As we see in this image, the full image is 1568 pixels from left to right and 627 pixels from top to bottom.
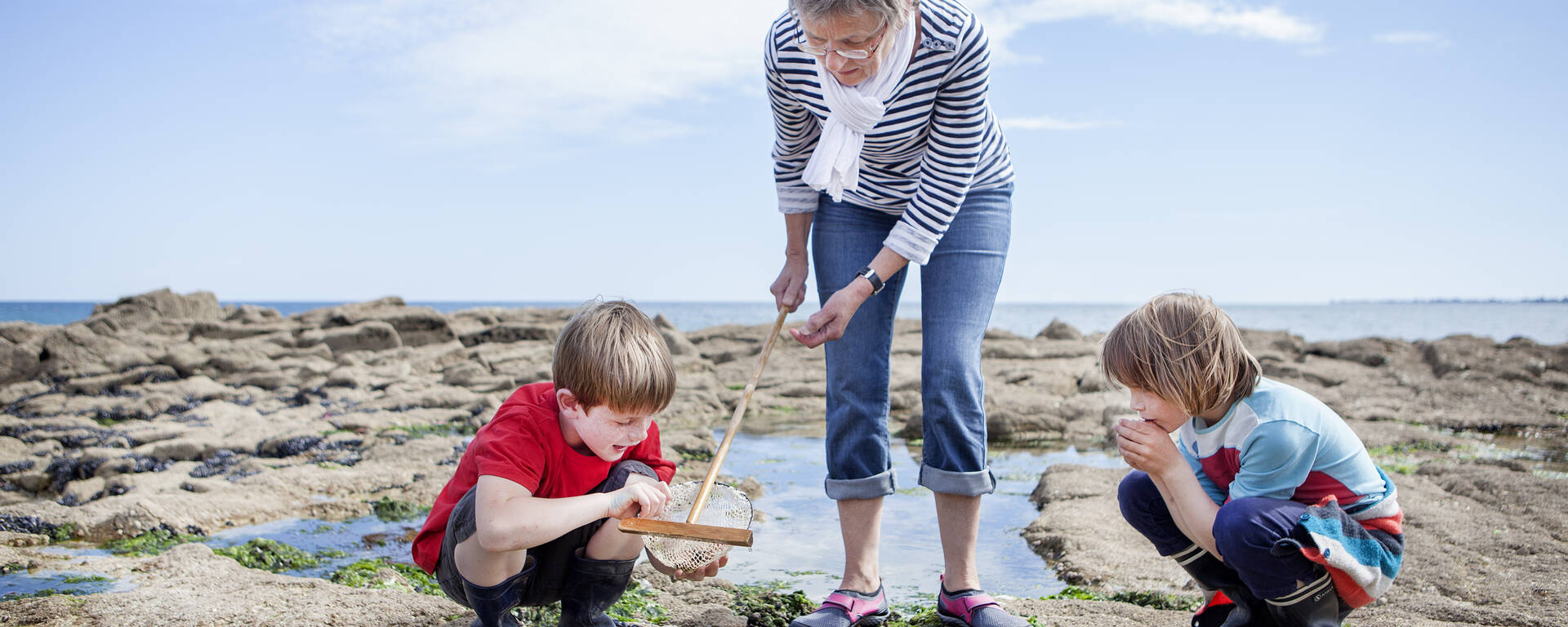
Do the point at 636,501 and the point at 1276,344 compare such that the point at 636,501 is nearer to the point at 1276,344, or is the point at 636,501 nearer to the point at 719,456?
the point at 719,456

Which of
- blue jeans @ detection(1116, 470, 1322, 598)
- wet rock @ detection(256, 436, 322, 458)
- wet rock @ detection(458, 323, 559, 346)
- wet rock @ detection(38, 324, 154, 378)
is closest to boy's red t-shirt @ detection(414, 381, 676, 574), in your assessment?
blue jeans @ detection(1116, 470, 1322, 598)

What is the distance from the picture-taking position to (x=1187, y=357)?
2.00 meters

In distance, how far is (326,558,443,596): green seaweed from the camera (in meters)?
2.94

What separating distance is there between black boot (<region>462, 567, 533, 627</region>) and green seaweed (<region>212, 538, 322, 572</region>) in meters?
1.49

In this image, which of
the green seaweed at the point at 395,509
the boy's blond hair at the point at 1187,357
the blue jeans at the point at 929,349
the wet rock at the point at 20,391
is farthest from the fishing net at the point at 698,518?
the wet rock at the point at 20,391

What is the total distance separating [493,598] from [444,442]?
3530 mm

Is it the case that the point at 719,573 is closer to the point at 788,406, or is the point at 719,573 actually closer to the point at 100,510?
the point at 100,510

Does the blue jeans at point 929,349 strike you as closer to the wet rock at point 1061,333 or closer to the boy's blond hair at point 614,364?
the boy's blond hair at point 614,364

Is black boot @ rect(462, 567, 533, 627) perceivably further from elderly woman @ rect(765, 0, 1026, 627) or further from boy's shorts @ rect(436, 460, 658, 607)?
elderly woman @ rect(765, 0, 1026, 627)

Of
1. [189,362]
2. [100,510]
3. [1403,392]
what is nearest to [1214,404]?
[100,510]

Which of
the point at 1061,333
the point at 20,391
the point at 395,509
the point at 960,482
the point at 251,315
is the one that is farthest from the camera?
the point at 251,315

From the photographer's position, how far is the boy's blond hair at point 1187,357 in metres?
2.00

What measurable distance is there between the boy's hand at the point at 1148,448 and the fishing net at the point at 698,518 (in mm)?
883

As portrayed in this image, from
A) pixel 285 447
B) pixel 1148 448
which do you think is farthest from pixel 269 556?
pixel 1148 448
